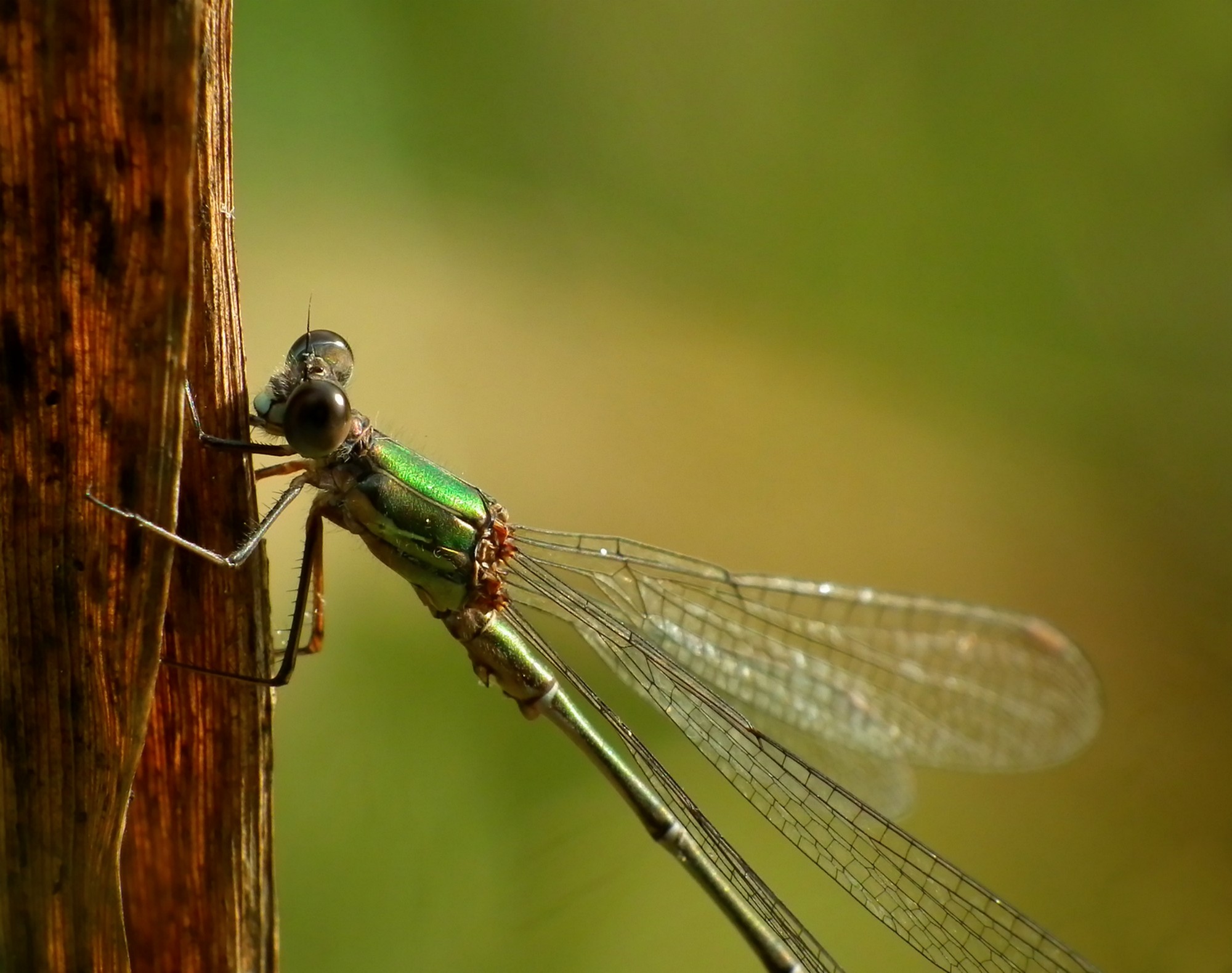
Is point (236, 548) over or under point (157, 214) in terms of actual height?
→ under

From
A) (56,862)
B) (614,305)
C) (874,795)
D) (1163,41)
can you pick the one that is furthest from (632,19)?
(56,862)

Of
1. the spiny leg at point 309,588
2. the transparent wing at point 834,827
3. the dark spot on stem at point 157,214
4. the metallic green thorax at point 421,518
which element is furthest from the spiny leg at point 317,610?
the dark spot on stem at point 157,214

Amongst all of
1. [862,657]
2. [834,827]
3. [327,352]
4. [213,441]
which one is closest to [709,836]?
[834,827]

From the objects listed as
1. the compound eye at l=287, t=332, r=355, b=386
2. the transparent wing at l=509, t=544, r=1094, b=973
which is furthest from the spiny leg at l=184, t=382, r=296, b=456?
the transparent wing at l=509, t=544, r=1094, b=973

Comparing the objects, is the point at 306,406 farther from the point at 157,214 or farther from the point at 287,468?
the point at 157,214

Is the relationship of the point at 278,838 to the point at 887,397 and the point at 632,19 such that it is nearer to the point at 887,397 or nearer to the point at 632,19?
the point at 887,397

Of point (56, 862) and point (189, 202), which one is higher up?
point (189, 202)

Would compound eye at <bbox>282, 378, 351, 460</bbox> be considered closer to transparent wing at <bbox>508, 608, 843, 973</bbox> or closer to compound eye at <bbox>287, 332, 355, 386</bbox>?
compound eye at <bbox>287, 332, 355, 386</bbox>
